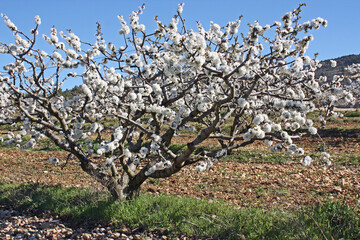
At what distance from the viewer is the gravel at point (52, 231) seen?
4.89 metres

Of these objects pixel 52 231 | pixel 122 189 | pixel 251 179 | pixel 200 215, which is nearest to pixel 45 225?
pixel 52 231

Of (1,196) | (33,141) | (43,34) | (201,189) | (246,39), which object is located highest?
(43,34)

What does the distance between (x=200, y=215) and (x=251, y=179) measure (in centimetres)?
347

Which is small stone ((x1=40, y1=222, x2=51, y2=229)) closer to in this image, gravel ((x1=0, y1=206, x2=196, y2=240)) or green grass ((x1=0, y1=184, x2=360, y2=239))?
gravel ((x1=0, y1=206, x2=196, y2=240))

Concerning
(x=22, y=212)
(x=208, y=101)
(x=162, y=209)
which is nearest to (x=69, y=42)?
(x=208, y=101)

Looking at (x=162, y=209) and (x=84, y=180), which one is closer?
(x=162, y=209)

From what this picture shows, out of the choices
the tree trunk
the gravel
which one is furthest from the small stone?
the tree trunk

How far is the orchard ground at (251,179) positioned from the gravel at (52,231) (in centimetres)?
134

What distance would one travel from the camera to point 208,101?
15.1 feet

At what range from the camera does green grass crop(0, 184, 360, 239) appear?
4.12 metres

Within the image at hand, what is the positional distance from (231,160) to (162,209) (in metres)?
6.02

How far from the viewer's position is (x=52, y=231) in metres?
5.19

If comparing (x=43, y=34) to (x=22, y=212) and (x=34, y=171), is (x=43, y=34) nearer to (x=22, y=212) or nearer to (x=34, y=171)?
(x=22, y=212)

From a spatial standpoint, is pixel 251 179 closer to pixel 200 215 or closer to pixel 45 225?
pixel 200 215
